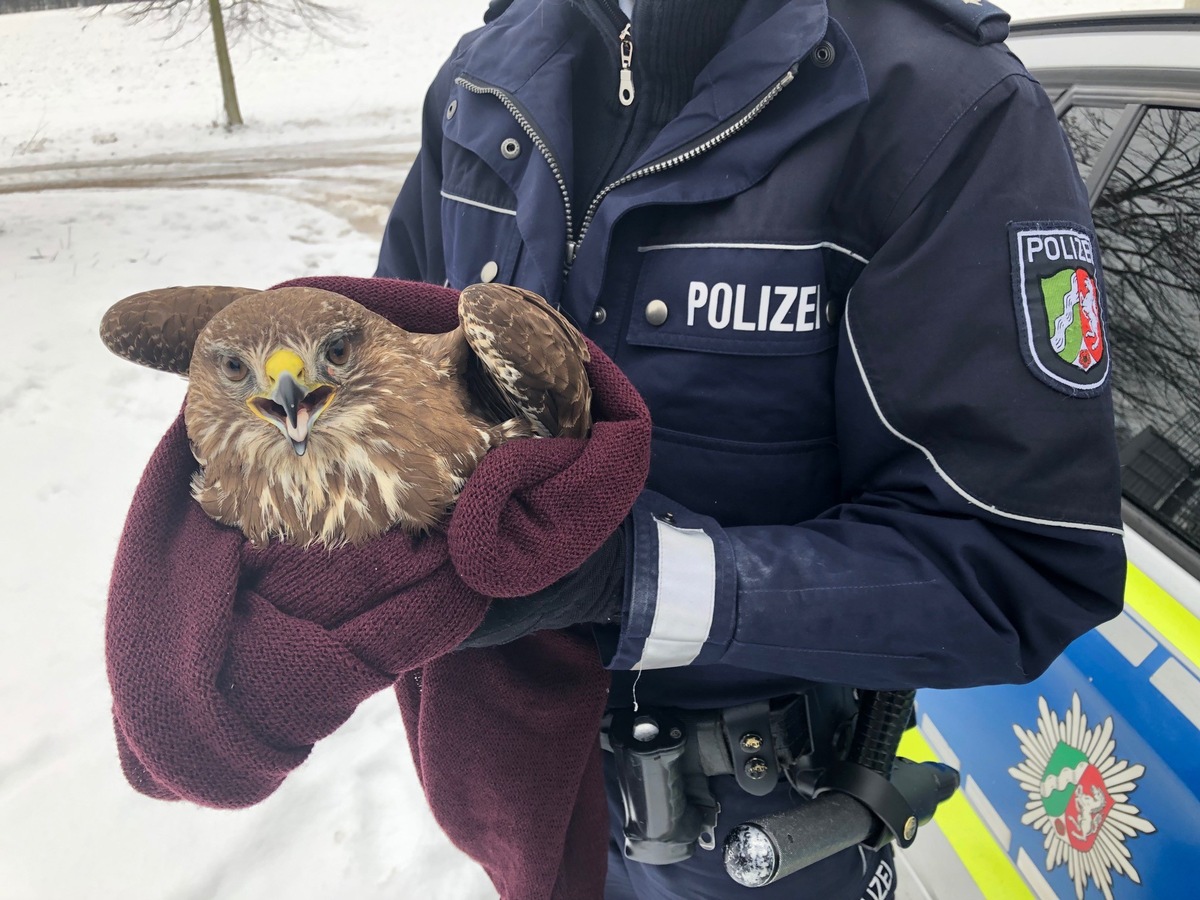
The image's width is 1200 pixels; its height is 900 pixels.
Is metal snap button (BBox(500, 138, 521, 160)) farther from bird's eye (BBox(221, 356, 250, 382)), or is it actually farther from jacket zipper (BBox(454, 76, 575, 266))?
bird's eye (BBox(221, 356, 250, 382))

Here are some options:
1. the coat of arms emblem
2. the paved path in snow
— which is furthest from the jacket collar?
the paved path in snow

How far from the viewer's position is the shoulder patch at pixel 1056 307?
0.99 metres

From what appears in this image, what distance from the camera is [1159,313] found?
5.28ft

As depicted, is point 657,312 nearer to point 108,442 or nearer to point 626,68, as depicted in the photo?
point 626,68

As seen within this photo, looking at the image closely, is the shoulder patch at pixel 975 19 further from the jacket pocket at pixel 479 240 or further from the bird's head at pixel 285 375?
the bird's head at pixel 285 375

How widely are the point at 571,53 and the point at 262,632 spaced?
40.8 inches

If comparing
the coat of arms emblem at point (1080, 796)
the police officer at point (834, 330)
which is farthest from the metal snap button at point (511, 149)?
the coat of arms emblem at point (1080, 796)

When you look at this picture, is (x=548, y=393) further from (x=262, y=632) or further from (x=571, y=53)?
(x=571, y=53)

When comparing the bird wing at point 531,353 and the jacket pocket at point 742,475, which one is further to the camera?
the jacket pocket at point 742,475

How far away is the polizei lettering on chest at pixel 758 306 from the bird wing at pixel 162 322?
65cm

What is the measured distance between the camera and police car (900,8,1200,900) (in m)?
1.35

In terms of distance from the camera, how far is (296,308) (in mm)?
971

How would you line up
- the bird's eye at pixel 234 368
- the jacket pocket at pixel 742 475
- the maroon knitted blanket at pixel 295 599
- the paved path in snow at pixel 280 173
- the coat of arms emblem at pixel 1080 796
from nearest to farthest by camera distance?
the maroon knitted blanket at pixel 295 599, the bird's eye at pixel 234 368, the jacket pocket at pixel 742 475, the coat of arms emblem at pixel 1080 796, the paved path in snow at pixel 280 173

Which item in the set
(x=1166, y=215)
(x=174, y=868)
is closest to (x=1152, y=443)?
(x=1166, y=215)
